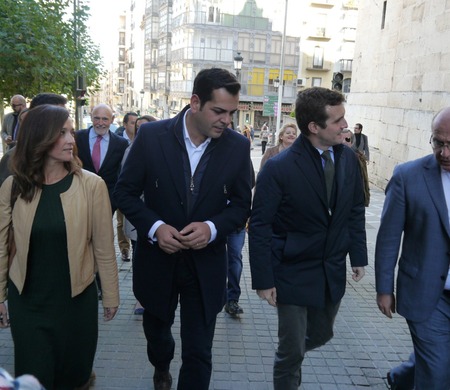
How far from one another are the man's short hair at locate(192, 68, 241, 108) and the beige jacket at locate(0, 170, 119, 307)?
2.60 feet

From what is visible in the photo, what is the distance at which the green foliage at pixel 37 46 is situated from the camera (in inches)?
440

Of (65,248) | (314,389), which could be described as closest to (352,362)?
(314,389)

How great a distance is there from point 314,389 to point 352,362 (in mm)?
595

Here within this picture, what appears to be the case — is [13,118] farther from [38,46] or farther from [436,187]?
[436,187]

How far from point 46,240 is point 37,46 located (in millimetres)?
10051

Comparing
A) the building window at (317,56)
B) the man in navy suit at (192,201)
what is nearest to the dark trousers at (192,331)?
the man in navy suit at (192,201)

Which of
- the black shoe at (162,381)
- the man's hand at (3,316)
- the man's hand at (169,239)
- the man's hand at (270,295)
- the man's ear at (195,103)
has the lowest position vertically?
the black shoe at (162,381)

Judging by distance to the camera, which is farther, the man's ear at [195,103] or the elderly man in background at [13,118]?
the elderly man in background at [13,118]

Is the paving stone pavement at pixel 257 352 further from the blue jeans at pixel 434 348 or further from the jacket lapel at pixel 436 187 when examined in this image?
the jacket lapel at pixel 436 187

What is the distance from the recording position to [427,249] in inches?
111

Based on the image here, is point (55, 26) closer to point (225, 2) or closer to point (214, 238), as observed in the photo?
point (214, 238)

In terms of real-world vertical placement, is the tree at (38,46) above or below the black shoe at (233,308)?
above

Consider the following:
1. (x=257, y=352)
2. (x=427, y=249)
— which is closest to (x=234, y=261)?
(x=257, y=352)

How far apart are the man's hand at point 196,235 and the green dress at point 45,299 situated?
1.88 ft
